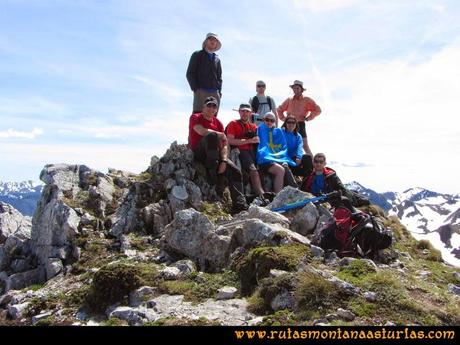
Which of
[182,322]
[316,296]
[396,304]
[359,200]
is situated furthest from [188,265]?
[359,200]

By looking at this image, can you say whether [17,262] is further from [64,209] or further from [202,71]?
[202,71]

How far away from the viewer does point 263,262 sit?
10.8m

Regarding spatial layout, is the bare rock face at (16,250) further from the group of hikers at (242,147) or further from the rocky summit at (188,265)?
the group of hikers at (242,147)

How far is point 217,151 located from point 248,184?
2.44m

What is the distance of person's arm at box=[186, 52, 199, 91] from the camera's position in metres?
18.9

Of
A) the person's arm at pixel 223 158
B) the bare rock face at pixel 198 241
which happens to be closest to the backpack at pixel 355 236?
the bare rock face at pixel 198 241

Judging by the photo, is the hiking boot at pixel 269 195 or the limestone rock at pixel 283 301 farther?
the hiking boot at pixel 269 195

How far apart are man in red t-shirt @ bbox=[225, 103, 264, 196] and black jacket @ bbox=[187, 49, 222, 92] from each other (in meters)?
1.92

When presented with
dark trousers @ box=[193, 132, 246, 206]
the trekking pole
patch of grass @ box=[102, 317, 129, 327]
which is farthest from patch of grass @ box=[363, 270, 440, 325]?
dark trousers @ box=[193, 132, 246, 206]

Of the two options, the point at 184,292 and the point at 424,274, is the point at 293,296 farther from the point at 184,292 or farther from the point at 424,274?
the point at 424,274

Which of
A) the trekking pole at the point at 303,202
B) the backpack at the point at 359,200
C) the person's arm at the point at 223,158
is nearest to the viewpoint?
the trekking pole at the point at 303,202

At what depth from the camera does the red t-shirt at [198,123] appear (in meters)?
17.9

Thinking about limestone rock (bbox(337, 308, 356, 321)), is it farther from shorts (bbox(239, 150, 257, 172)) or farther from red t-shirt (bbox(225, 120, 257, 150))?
red t-shirt (bbox(225, 120, 257, 150))
